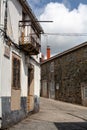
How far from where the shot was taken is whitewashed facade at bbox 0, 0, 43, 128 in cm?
1477

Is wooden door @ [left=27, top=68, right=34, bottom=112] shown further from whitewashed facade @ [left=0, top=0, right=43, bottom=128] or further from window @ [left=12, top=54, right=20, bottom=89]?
window @ [left=12, top=54, right=20, bottom=89]

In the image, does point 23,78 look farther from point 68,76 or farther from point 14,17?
point 68,76

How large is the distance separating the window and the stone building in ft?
61.3

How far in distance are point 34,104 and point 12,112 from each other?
7251mm

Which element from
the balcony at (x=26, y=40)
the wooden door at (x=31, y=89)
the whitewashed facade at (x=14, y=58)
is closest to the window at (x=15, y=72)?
the whitewashed facade at (x=14, y=58)

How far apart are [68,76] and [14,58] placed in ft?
76.5

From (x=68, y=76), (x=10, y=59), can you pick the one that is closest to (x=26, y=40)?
(x=10, y=59)

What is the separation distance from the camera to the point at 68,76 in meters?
39.9

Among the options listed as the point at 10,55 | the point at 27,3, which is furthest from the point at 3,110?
the point at 27,3

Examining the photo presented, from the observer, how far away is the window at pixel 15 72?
662 inches

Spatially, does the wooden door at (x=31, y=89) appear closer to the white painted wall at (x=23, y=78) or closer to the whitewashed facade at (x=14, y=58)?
the whitewashed facade at (x=14, y=58)

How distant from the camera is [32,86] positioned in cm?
2344

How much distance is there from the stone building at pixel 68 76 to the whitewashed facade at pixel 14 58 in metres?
14.5

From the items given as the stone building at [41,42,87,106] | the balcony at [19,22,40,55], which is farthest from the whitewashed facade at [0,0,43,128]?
the stone building at [41,42,87,106]
